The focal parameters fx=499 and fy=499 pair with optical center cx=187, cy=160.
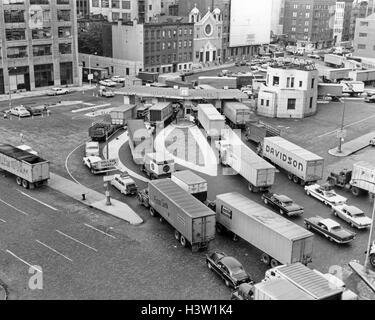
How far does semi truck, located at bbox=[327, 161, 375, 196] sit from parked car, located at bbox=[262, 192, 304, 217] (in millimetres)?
8545

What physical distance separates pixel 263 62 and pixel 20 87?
78795mm

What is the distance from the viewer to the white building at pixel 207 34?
141 metres

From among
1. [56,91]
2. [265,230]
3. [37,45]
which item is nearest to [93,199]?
[265,230]

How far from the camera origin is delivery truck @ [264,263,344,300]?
2888 cm

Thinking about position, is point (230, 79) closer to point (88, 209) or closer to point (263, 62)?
point (263, 62)

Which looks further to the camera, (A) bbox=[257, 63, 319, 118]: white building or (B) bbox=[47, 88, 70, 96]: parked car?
(B) bbox=[47, 88, 70, 96]: parked car

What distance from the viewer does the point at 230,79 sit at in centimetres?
10850

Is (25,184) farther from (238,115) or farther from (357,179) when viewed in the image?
(238,115)

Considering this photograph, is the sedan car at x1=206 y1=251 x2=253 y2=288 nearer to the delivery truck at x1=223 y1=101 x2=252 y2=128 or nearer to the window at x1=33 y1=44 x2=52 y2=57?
the delivery truck at x1=223 y1=101 x2=252 y2=128

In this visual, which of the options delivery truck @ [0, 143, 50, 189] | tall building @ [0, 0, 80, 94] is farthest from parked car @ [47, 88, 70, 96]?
delivery truck @ [0, 143, 50, 189]

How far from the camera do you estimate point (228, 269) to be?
34.4m

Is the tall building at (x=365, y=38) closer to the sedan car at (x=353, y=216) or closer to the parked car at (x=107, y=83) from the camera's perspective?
the parked car at (x=107, y=83)

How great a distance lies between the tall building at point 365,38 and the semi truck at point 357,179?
4077 inches
